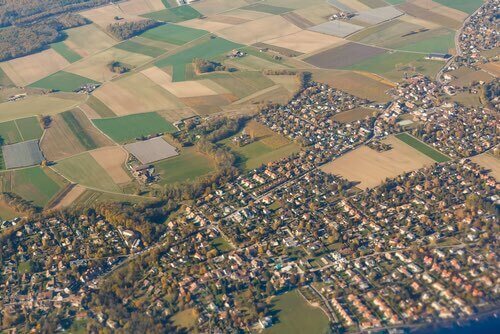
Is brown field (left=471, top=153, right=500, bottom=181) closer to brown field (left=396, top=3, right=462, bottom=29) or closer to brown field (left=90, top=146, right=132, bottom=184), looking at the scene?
brown field (left=90, top=146, right=132, bottom=184)

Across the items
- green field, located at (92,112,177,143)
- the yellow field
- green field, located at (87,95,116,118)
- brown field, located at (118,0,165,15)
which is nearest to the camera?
Result: green field, located at (92,112,177,143)

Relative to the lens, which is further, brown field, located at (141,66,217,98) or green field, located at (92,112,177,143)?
brown field, located at (141,66,217,98)

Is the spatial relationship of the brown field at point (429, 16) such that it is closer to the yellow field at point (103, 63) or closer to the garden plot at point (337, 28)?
the garden plot at point (337, 28)

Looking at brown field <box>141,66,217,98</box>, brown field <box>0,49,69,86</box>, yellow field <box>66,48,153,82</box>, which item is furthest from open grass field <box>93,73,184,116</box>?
brown field <box>0,49,69,86</box>

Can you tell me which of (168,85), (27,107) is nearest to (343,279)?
(168,85)

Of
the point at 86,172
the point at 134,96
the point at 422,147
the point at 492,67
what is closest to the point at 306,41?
the point at 492,67

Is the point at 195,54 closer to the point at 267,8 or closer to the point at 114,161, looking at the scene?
the point at 267,8

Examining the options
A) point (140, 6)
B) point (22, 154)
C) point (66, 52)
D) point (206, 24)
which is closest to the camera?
point (22, 154)
